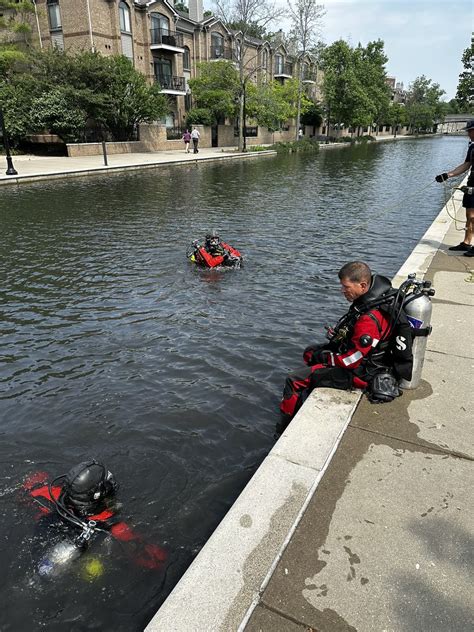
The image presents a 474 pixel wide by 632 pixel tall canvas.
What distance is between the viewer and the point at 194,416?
493 centimetres

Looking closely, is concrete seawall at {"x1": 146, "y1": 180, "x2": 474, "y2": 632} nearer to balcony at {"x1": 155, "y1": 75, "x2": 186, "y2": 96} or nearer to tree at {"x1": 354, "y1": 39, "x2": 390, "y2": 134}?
balcony at {"x1": 155, "y1": 75, "x2": 186, "y2": 96}

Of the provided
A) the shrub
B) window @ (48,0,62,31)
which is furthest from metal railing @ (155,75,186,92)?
window @ (48,0,62,31)

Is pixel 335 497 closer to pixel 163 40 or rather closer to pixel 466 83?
pixel 163 40

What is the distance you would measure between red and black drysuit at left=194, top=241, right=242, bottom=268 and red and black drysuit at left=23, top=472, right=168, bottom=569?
6256 millimetres

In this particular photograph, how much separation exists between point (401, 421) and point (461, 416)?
518mm

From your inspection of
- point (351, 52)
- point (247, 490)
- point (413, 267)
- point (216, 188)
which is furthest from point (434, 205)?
point (351, 52)

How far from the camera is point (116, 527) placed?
352 centimetres

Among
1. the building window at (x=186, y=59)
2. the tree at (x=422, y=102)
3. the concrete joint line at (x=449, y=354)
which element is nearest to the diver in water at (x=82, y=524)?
the concrete joint line at (x=449, y=354)

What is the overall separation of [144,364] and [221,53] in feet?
175

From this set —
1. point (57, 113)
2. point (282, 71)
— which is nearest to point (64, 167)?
point (57, 113)

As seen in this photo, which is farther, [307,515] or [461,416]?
[461,416]

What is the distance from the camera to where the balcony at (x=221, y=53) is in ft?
163

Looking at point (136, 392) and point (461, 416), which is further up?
point (461, 416)

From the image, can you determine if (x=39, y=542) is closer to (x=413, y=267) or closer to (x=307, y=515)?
(x=307, y=515)
